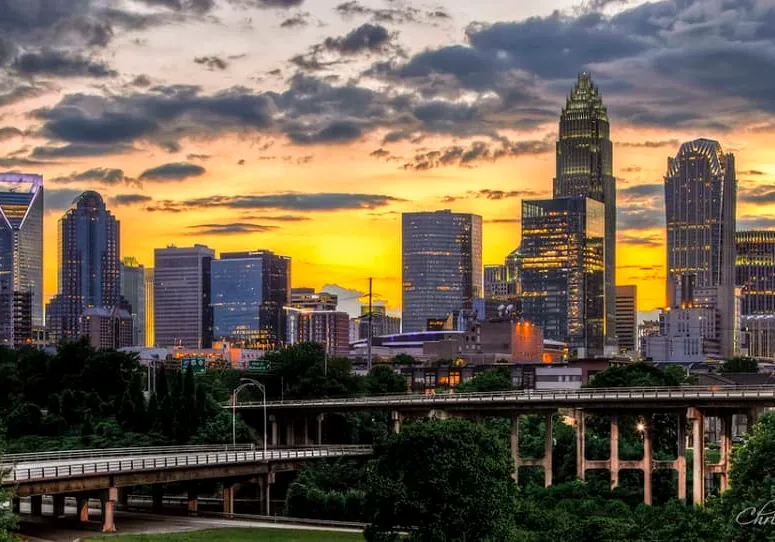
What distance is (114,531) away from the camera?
11125 centimetres

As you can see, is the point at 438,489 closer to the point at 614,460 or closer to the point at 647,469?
the point at 647,469

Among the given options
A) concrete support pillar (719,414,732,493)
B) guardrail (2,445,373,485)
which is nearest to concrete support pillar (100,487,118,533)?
guardrail (2,445,373,485)

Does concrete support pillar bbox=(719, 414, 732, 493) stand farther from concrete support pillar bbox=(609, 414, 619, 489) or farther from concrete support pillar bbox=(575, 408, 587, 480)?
concrete support pillar bbox=(575, 408, 587, 480)

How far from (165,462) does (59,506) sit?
1032 centimetres

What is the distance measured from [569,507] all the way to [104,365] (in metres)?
86.8

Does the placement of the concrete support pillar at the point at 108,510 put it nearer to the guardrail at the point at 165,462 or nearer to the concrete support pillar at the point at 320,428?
the guardrail at the point at 165,462

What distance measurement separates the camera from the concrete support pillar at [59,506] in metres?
124

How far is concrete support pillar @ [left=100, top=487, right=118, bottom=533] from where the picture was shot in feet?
368

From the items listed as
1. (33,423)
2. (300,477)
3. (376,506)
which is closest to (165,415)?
(33,423)

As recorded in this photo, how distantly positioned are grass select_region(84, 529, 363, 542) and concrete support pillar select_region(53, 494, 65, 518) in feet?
62.0

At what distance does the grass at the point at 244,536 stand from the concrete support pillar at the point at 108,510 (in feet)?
15.4

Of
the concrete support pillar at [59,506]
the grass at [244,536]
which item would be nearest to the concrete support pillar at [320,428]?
the concrete support pillar at [59,506]

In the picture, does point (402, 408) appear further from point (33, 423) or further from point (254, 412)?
point (33, 423)

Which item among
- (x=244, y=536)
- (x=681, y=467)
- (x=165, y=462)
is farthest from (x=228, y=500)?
(x=681, y=467)
